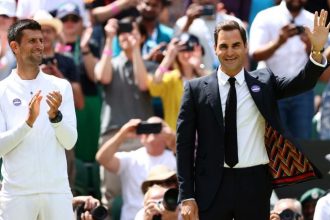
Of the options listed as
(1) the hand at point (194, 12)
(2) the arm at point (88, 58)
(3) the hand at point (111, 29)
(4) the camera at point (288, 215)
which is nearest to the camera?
(4) the camera at point (288, 215)

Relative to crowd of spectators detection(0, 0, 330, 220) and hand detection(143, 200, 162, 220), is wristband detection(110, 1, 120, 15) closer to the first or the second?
crowd of spectators detection(0, 0, 330, 220)

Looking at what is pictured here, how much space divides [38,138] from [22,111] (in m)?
0.22

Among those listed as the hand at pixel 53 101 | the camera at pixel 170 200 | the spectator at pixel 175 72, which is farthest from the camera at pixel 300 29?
the hand at pixel 53 101

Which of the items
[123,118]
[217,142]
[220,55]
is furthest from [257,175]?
[123,118]

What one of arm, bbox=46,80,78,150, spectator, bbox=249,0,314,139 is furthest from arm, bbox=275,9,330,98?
spectator, bbox=249,0,314,139

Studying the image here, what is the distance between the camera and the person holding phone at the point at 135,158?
32.8 ft

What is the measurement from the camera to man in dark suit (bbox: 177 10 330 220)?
6965 millimetres

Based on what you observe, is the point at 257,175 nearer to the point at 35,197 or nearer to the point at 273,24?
the point at 35,197

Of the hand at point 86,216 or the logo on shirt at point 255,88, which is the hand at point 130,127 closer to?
the hand at point 86,216

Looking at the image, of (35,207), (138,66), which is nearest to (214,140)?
(35,207)

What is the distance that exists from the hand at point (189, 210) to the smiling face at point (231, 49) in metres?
0.91

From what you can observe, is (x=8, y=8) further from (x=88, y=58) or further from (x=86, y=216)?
(x=86, y=216)

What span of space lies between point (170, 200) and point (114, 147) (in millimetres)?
1569

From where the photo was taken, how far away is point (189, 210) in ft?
22.6
